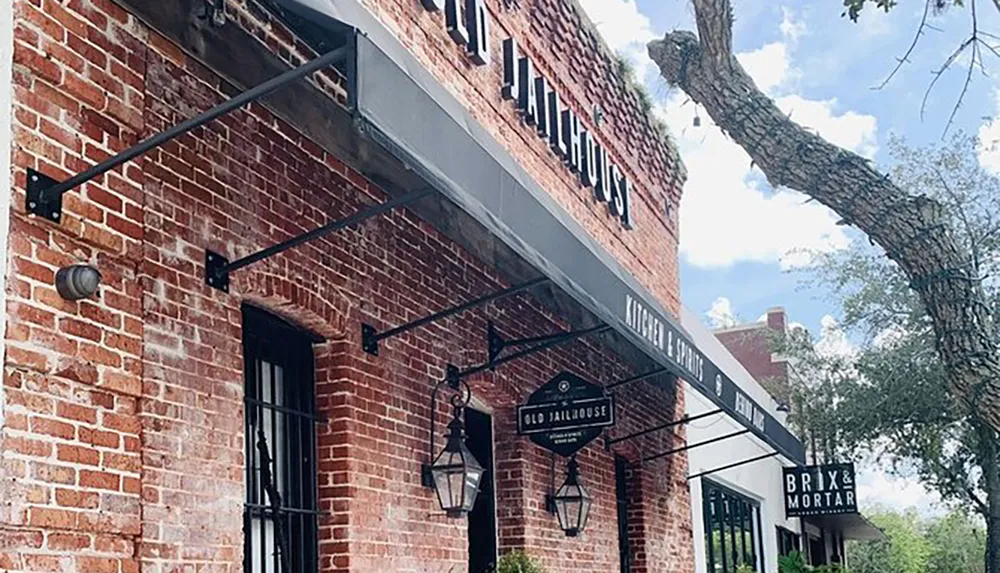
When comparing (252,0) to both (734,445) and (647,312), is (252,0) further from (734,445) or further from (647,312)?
(734,445)

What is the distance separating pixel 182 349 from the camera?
17.3 ft

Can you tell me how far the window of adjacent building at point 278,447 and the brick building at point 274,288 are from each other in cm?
1

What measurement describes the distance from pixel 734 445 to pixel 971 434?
205 inches

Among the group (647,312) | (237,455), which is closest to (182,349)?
(237,455)

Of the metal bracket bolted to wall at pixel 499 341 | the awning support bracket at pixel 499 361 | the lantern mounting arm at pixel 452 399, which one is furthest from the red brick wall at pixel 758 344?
the lantern mounting arm at pixel 452 399

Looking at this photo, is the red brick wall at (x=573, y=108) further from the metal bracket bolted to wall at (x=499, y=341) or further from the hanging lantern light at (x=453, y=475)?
the hanging lantern light at (x=453, y=475)

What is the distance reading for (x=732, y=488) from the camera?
18562mm

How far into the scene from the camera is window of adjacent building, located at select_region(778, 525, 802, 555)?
23.4 metres

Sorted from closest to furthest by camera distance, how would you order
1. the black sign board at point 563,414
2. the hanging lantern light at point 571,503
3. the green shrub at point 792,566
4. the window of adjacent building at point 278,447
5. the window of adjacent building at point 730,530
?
the window of adjacent building at point 278,447
the black sign board at point 563,414
the hanging lantern light at point 571,503
the window of adjacent building at point 730,530
the green shrub at point 792,566

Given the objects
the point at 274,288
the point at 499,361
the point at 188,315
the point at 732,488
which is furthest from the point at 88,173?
the point at 732,488

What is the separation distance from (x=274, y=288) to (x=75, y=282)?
1.64 m

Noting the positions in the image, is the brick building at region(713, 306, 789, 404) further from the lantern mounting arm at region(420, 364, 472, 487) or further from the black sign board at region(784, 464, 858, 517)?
the lantern mounting arm at region(420, 364, 472, 487)

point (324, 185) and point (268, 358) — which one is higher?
point (324, 185)

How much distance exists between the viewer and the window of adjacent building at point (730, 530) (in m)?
16.9
